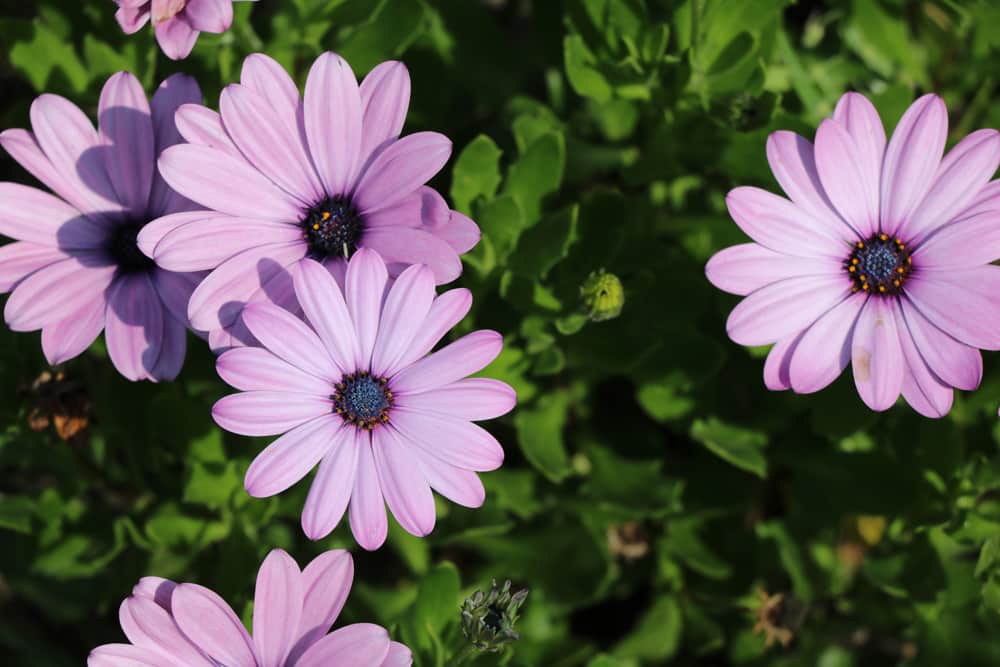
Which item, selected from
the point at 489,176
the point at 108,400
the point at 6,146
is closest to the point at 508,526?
the point at 489,176

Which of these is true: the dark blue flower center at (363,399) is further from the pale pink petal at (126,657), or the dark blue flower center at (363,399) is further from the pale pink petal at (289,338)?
the pale pink petal at (126,657)

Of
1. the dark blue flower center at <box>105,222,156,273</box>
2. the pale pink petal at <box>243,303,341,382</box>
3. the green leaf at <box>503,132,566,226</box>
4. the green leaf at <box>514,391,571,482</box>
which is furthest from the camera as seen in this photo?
the green leaf at <box>514,391,571,482</box>

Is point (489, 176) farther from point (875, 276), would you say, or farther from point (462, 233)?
point (875, 276)

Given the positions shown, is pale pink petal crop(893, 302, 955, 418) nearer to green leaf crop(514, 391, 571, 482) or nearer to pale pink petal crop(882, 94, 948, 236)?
pale pink petal crop(882, 94, 948, 236)

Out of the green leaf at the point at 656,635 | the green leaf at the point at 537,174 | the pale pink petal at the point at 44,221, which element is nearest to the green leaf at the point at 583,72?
the green leaf at the point at 537,174

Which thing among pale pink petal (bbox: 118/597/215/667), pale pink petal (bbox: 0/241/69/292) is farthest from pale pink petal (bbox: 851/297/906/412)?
pale pink petal (bbox: 0/241/69/292)
